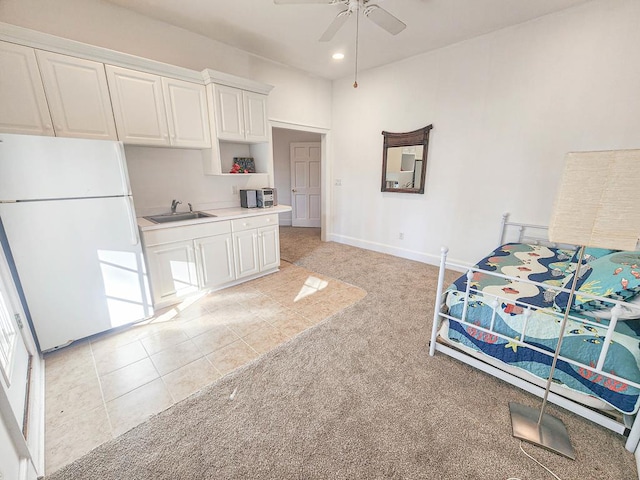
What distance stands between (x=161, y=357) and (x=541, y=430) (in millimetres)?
2634

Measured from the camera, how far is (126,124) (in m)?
2.61

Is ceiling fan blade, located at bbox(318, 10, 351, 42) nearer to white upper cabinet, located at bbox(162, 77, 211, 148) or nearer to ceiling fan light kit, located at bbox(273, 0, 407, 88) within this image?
ceiling fan light kit, located at bbox(273, 0, 407, 88)

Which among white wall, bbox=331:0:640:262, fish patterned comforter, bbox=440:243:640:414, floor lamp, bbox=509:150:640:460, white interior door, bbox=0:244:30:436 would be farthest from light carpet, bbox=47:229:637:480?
white wall, bbox=331:0:640:262

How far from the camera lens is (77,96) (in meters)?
2.33

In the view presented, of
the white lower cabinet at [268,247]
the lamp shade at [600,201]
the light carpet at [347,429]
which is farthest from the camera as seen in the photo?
the white lower cabinet at [268,247]

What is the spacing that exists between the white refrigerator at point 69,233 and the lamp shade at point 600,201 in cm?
300

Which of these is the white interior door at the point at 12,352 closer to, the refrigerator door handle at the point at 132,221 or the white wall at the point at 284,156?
the refrigerator door handle at the point at 132,221

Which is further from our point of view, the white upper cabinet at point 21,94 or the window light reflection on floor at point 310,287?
the window light reflection on floor at point 310,287

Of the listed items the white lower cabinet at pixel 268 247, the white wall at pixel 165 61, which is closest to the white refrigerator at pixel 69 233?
the white wall at pixel 165 61

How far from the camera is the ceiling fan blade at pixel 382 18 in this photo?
2.16 metres

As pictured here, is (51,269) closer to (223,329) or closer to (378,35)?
(223,329)

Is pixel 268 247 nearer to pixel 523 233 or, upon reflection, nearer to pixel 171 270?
pixel 171 270

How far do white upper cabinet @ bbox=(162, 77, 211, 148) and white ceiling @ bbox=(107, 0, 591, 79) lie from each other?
699 millimetres

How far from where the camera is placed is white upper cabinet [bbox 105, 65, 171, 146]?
8.28 feet
